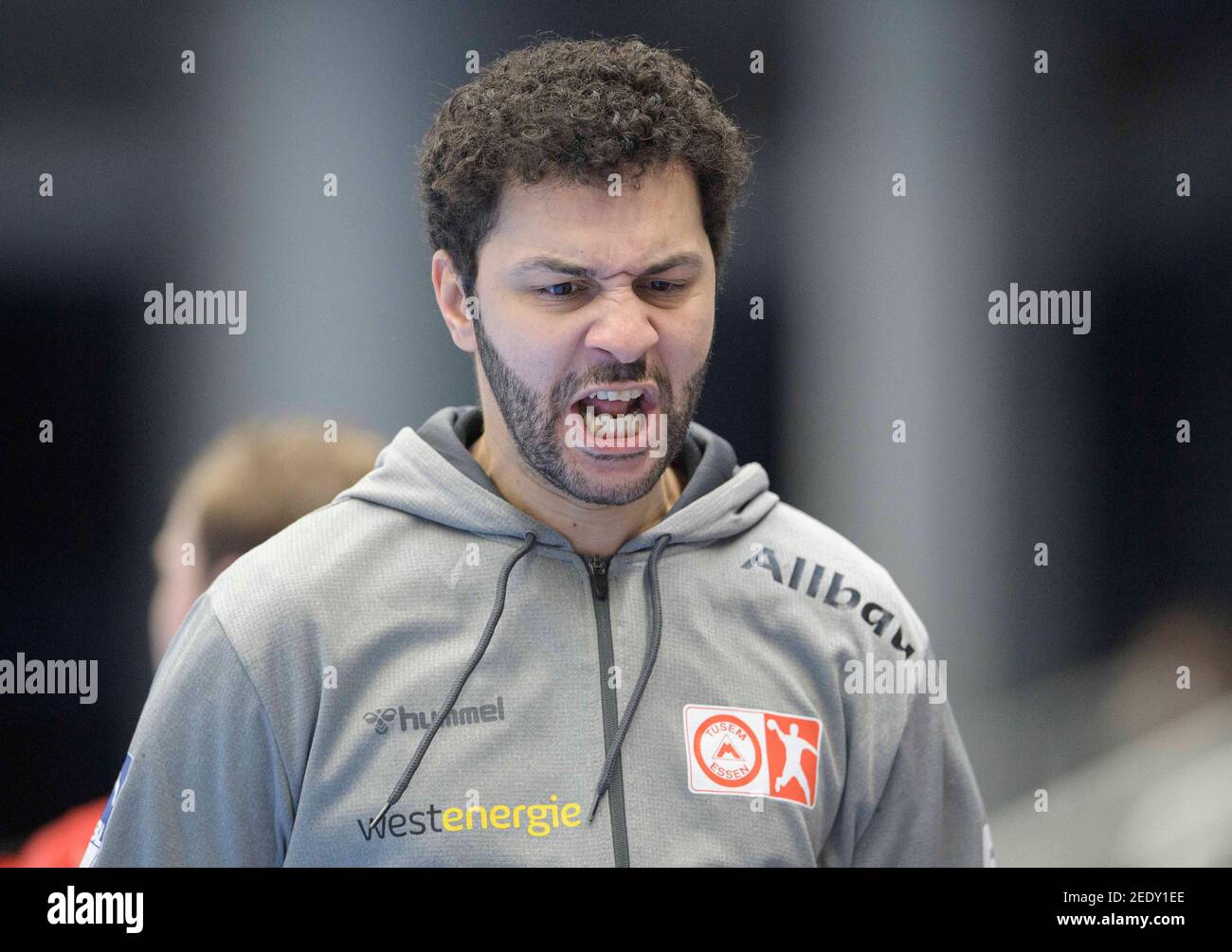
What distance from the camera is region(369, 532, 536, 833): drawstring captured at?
1258 mm

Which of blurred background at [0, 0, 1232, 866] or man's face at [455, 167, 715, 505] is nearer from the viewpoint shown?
man's face at [455, 167, 715, 505]

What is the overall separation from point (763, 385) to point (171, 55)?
2.82 feet

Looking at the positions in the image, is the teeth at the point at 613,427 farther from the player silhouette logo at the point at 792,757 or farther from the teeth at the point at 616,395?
the player silhouette logo at the point at 792,757

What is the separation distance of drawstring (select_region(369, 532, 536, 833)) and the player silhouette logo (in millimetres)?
340

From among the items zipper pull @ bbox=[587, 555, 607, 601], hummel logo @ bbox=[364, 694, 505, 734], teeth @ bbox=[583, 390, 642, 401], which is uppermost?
teeth @ bbox=[583, 390, 642, 401]

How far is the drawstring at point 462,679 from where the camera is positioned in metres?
1.26

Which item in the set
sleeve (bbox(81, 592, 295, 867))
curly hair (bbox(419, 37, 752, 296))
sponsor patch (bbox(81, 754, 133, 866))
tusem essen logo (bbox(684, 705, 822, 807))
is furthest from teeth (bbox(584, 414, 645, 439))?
sponsor patch (bbox(81, 754, 133, 866))

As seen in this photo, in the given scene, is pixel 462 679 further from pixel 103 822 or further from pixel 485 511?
pixel 103 822

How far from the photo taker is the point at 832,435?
1539 mm

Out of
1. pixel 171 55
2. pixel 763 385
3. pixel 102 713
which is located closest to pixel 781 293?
pixel 763 385

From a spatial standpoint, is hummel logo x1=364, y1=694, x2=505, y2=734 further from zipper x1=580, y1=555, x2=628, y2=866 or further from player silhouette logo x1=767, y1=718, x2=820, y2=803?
player silhouette logo x1=767, y1=718, x2=820, y2=803

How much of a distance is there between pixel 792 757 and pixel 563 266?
61 centimetres

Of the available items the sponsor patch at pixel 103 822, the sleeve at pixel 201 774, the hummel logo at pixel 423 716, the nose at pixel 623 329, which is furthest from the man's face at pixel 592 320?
the sponsor patch at pixel 103 822

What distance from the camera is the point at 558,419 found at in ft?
4.28
